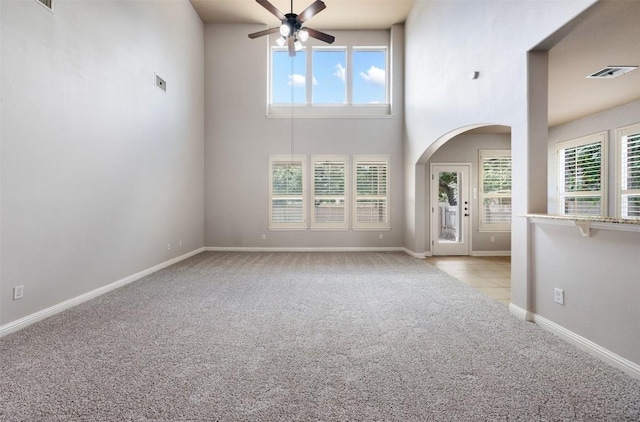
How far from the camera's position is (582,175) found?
5535 millimetres

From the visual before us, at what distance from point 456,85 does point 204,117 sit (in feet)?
17.3

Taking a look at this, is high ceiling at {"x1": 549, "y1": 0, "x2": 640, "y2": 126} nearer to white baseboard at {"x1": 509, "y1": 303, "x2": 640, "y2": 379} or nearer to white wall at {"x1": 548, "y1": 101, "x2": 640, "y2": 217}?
white wall at {"x1": 548, "y1": 101, "x2": 640, "y2": 217}

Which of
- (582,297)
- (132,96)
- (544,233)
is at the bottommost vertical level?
(582,297)

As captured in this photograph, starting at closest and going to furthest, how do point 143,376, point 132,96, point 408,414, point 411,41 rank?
1. point 408,414
2. point 143,376
3. point 132,96
4. point 411,41

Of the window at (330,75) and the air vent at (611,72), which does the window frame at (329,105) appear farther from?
the air vent at (611,72)

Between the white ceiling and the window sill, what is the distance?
180 cm

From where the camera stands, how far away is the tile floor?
3764mm

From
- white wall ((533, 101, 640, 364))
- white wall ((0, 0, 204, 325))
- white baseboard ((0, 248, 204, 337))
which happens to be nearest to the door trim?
white wall ((533, 101, 640, 364))

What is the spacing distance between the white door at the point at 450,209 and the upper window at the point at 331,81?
205 cm

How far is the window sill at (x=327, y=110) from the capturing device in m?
6.84

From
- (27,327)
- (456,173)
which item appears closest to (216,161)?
(27,327)

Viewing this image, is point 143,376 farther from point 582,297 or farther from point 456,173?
point 456,173

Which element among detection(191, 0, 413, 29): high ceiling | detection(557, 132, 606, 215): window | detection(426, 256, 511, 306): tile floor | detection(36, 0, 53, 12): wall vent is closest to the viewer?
detection(36, 0, 53, 12): wall vent

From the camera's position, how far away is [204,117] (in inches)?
266
